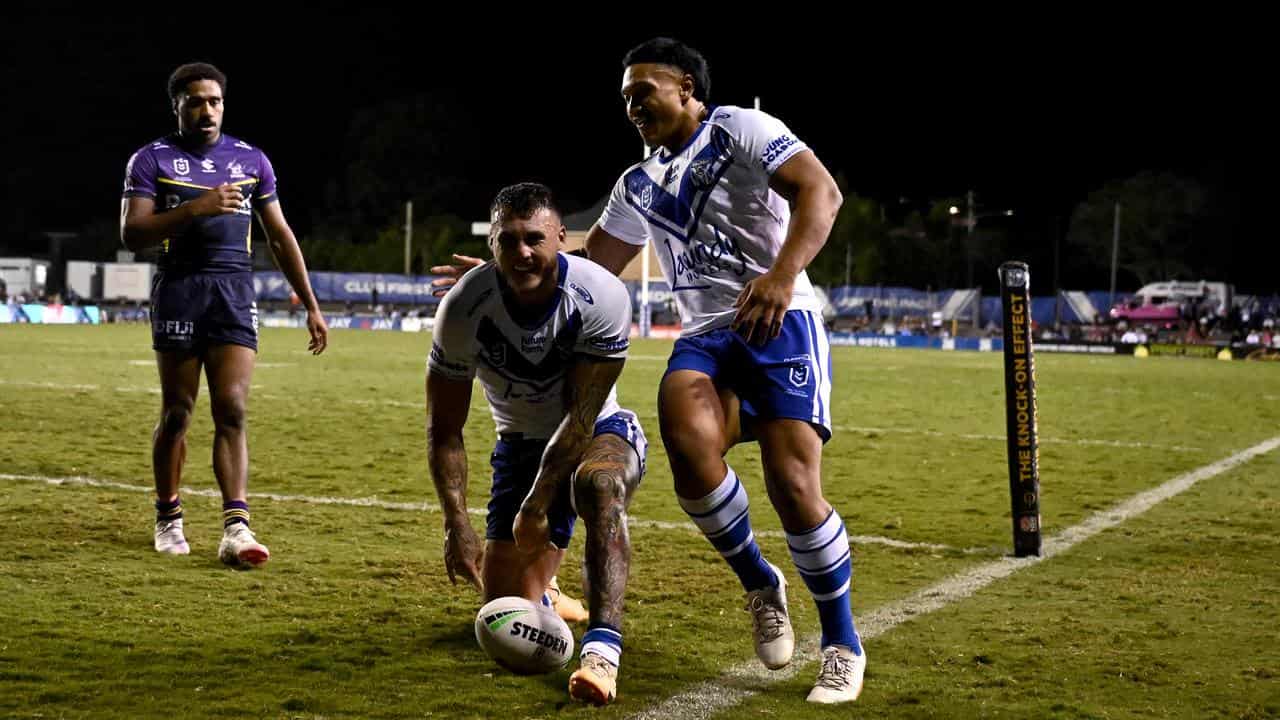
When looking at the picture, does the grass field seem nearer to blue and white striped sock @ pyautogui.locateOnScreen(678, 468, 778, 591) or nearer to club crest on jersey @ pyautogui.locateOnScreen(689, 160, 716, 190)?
blue and white striped sock @ pyautogui.locateOnScreen(678, 468, 778, 591)

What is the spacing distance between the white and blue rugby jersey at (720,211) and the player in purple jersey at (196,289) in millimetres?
2595

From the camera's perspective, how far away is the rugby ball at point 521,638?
436cm

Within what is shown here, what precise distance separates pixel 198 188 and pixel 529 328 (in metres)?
2.64

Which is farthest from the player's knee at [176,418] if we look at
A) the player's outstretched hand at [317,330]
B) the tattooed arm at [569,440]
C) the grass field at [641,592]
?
the tattooed arm at [569,440]

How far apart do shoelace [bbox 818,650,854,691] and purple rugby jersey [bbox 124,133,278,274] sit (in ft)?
11.9

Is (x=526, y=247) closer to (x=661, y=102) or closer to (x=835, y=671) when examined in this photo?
(x=661, y=102)

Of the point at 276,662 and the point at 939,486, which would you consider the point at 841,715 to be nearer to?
the point at 276,662

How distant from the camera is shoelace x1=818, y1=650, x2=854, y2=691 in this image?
14.2 feet

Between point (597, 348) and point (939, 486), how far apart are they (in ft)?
18.6

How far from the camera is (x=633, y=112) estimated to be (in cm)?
481

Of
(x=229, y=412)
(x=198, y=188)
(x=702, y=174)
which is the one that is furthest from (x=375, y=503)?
(x=702, y=174)

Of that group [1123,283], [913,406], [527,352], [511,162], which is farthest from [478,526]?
[511,162]

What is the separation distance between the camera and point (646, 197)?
16.3 ft

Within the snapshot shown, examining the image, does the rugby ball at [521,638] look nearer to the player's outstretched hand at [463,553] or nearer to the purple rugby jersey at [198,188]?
the player's outstretched hand at [463,553]
